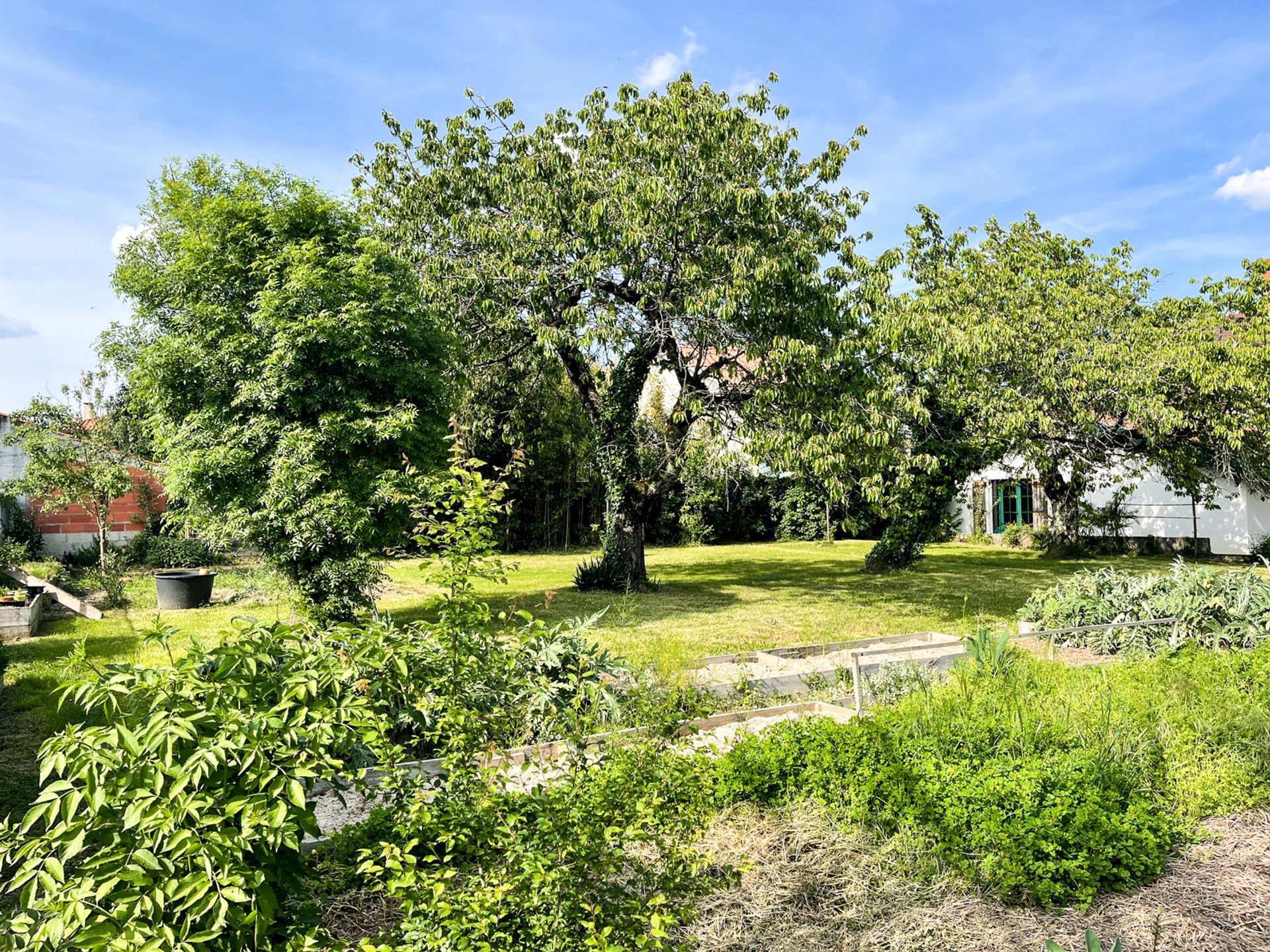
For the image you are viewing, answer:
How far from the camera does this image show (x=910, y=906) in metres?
3.28

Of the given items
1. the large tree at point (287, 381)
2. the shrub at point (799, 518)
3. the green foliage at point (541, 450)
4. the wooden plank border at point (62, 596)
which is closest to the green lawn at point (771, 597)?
the green foliage at point (541, 450)

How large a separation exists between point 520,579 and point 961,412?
A: 989 centimetres

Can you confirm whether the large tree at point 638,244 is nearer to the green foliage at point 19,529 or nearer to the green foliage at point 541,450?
the green foliage at point 541,450

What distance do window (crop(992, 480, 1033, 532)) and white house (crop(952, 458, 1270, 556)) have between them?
22mm

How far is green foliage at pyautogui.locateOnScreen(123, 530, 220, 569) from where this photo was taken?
1723 centimetres

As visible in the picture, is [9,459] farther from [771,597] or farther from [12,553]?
[771,597]

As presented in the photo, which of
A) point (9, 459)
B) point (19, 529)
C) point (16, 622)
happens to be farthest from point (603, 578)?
point (9, 459)

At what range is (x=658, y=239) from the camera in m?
11.3

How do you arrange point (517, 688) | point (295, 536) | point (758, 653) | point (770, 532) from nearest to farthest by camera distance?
point (517, 688) < point (758, 653) < point (295, 536) < point (770, 532)

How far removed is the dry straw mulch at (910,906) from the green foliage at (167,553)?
55.7 feet

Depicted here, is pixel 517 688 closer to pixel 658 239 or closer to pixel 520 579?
pixel 658 239

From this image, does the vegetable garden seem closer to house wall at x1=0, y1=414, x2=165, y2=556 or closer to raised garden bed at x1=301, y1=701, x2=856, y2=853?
raised garden bed at x1=301, y1=701, x2=856, y2=853

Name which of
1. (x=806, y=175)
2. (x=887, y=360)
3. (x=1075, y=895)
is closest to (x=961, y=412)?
(x=887, y=360)

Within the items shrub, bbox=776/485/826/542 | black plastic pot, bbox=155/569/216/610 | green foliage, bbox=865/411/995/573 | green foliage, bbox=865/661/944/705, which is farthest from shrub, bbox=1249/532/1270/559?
black plastic pot, bbox=155/569/216/610
